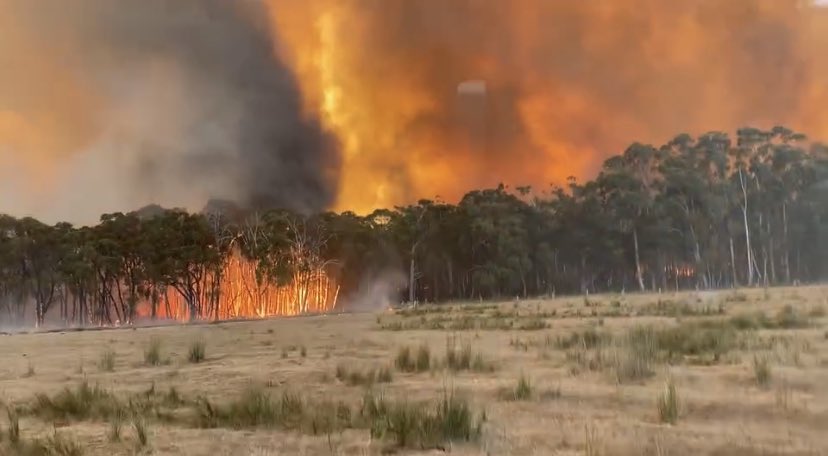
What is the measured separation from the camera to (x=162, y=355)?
1429 centimetres

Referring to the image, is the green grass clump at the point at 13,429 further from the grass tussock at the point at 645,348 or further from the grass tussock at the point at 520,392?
the grass tussock at the point at 645,348

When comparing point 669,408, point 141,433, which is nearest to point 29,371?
point 141,433

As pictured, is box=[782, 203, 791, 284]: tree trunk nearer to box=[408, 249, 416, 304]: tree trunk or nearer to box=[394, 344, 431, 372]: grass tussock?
box=[408, 249, 416, 304]: tree trunk

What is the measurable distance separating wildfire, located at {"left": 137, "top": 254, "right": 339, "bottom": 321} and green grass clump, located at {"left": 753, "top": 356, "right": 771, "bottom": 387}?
39.9 metres

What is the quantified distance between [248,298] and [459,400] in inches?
1761

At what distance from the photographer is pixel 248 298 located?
164ft

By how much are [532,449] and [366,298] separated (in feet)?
158

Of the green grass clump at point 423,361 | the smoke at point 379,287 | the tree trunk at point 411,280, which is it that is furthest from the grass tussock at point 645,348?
the smoke at point 379,287

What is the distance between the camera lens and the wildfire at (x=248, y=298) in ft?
156

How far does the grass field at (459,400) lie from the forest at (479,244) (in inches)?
1316

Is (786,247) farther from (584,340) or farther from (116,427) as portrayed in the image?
(116,427)

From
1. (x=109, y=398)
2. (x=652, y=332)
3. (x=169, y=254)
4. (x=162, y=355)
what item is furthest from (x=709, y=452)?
(x=169, y=254)

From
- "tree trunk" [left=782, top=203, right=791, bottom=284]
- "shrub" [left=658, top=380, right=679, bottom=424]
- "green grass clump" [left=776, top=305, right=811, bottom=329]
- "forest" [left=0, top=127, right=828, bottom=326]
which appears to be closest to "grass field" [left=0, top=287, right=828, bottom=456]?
"shrub" [left=658, top=380, right=679, bottom=424]

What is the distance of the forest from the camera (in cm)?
4444
